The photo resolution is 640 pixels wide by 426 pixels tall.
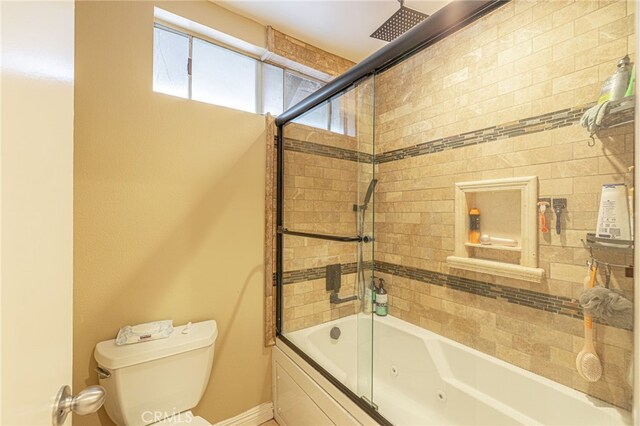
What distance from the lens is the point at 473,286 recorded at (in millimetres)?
1646

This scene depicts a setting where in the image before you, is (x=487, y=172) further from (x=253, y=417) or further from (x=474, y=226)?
(x=253, y=417)

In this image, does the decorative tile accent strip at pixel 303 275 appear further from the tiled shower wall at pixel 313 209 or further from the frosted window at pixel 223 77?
the frosted window at pixel 223 77

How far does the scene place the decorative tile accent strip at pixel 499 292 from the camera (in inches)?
51.0

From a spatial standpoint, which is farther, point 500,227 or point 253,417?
point 253,417

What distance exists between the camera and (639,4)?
0.55 meters

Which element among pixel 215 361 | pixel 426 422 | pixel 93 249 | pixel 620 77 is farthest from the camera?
pixel 215 361

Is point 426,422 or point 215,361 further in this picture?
point 215,361

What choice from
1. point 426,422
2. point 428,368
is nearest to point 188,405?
point 426,422

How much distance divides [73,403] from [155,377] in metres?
0.86

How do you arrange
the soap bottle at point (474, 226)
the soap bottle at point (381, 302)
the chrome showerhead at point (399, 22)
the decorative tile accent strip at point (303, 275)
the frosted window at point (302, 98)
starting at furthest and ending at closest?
the soap bottle at point (381, 302), the decorative tile accent strip at point (303, 275), the frosted window at point (302, 98), the soap bottle at point (474, 226), the chrome showerhead at point (399, 22)

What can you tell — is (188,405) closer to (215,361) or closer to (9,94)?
(215,361)

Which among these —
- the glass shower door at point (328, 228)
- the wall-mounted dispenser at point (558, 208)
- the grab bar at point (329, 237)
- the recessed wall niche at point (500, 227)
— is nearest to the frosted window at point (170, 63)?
the glass shower door at point (328, 228)

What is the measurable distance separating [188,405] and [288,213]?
119 cm

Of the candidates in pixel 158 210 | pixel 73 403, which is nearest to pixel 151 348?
pixel 158 210
